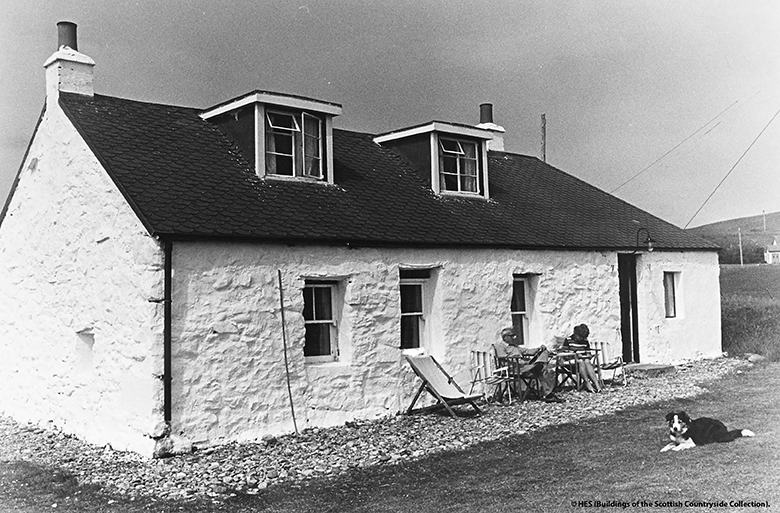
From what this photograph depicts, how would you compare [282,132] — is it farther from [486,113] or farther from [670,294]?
[670,294]

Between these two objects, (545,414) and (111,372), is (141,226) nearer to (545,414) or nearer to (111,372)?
(111,372)

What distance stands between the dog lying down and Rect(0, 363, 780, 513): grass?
0.43ft

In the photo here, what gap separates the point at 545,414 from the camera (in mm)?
11766

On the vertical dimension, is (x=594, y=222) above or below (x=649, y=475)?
above

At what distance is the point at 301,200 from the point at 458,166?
464 centimetres

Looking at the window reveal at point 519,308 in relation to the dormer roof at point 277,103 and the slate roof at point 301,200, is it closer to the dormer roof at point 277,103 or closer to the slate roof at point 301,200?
the slate roof at point 301,200

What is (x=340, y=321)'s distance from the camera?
461 inches

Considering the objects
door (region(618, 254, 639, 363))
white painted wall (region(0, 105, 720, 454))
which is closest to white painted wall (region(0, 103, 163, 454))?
white painted wall (region(0, 105, 720, 454))

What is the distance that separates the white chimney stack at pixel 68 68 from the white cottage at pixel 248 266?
1.4 inches

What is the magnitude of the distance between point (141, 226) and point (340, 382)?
145 inches


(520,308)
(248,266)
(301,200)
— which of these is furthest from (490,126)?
(248,266)

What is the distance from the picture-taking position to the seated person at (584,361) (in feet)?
45.3

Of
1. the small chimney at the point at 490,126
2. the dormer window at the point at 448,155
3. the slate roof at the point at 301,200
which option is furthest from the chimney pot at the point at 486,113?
the dormer window at the point at 448,155

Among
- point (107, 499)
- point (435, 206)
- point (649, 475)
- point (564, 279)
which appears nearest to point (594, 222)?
point (564, 279)
